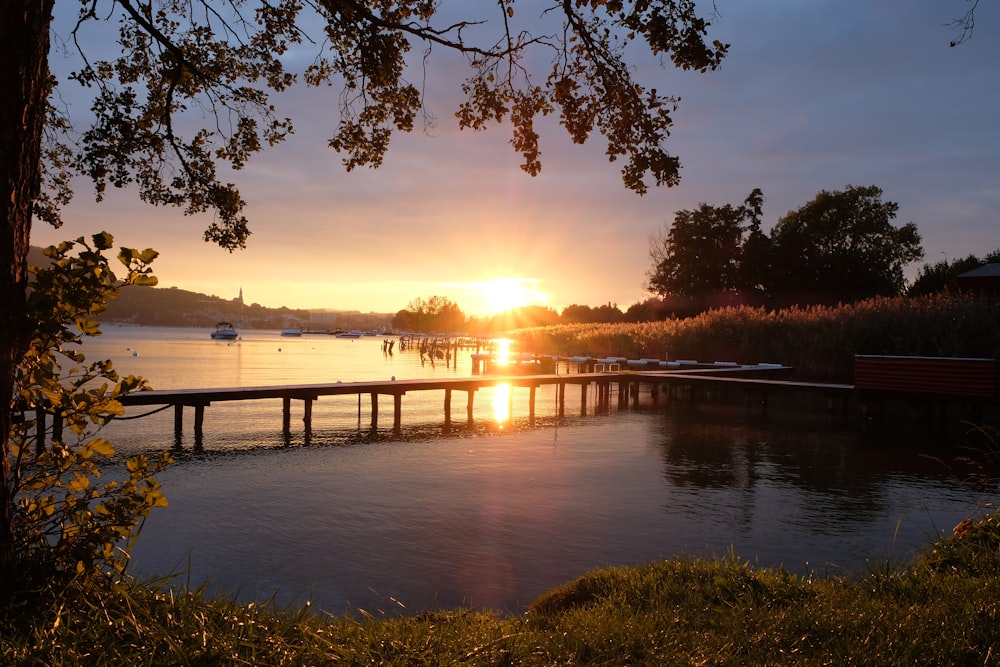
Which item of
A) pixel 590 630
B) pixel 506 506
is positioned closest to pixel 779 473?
pixel 506 506

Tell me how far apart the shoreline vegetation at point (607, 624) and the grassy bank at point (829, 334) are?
22.2 m

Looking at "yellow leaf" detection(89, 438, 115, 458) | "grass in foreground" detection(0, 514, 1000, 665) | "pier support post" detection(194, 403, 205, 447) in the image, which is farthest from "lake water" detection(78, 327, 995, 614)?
"yellow leaf" detection(89, 438, 115, 458)

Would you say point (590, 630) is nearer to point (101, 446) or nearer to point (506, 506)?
point (101, 446)

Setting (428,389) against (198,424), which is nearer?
(198,424)

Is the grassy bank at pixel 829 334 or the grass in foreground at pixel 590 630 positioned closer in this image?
the grass in foreground at pixel 590 630

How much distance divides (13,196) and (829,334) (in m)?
31.4

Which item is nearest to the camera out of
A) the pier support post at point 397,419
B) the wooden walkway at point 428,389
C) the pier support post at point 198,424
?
the pier support post at point 198,424

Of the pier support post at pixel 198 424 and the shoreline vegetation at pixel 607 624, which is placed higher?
the shoreline vegetation at pixel 607 624

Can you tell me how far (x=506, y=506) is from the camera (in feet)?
34.7

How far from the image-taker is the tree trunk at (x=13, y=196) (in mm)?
4004

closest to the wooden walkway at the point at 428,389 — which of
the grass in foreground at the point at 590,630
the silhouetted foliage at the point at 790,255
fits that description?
the grass in foreground at the point at 590,630

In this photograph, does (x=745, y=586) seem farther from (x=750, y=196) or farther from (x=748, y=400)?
(x=750, y=196)

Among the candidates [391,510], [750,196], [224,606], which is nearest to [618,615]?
[224,606]

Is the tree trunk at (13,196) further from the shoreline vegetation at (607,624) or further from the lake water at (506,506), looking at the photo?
the lake water at (506,506)
